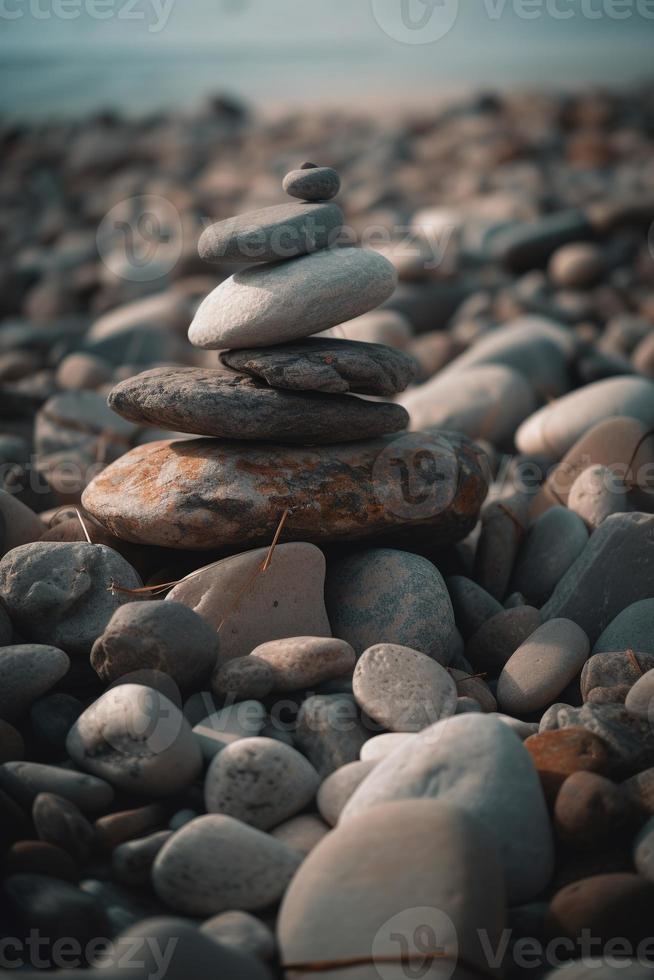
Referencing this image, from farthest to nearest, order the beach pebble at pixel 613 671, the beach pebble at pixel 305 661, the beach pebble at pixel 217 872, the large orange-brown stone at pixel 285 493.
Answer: the large orange-brown stone at pixel 285 493 → the beach pebble at pixel 613 671 → the beach pebble at pixel 305 661 → the beach pebble at pixel 217 872

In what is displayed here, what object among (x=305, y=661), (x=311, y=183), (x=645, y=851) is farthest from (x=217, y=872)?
(x=311, y=183)

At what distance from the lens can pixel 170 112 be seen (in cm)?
2453

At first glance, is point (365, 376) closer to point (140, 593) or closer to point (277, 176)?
point (140, 593)

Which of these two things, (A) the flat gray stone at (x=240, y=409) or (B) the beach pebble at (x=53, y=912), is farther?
(A) the flat gray stone at (x=240, y=409)

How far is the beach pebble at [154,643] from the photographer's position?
9.43 feet

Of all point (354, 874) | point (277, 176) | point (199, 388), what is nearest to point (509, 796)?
point (354, 874)

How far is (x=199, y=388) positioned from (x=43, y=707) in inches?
49.3

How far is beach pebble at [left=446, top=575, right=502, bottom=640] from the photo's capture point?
3.66m

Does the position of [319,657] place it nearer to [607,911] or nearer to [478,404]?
[607,911]

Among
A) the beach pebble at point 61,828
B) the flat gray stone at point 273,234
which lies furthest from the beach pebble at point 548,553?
the beach pebble at point 61,828

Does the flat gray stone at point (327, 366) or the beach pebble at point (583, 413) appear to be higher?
the flat gray stone at point (327, 366)

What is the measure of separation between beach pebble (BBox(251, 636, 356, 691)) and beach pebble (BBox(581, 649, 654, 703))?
81cm

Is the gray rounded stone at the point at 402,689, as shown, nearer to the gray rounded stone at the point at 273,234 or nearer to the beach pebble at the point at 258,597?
the beach pebble at the point at 258,597

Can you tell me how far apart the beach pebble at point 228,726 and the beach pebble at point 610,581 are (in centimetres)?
130
